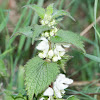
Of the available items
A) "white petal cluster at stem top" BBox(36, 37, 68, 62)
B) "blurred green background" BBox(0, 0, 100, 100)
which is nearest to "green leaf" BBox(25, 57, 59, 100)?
"white petal cluster at stem top" BBox(36, 37, 68, 62)

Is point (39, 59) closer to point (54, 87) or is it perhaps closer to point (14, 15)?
point (54, 87)

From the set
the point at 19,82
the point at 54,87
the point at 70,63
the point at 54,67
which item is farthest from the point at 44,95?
the point at 70,63

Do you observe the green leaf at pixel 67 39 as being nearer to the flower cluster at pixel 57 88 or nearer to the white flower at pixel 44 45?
the white flower at pixel 44 45

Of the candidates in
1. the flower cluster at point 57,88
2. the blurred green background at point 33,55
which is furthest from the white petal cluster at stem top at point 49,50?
the blurred green background at point 33,55

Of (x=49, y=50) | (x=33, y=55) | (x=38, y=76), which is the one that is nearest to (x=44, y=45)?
(x=49, y=50)

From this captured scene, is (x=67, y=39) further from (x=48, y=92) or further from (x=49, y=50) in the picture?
(x=48, y=92)

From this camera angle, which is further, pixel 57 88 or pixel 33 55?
pixel 33 55
